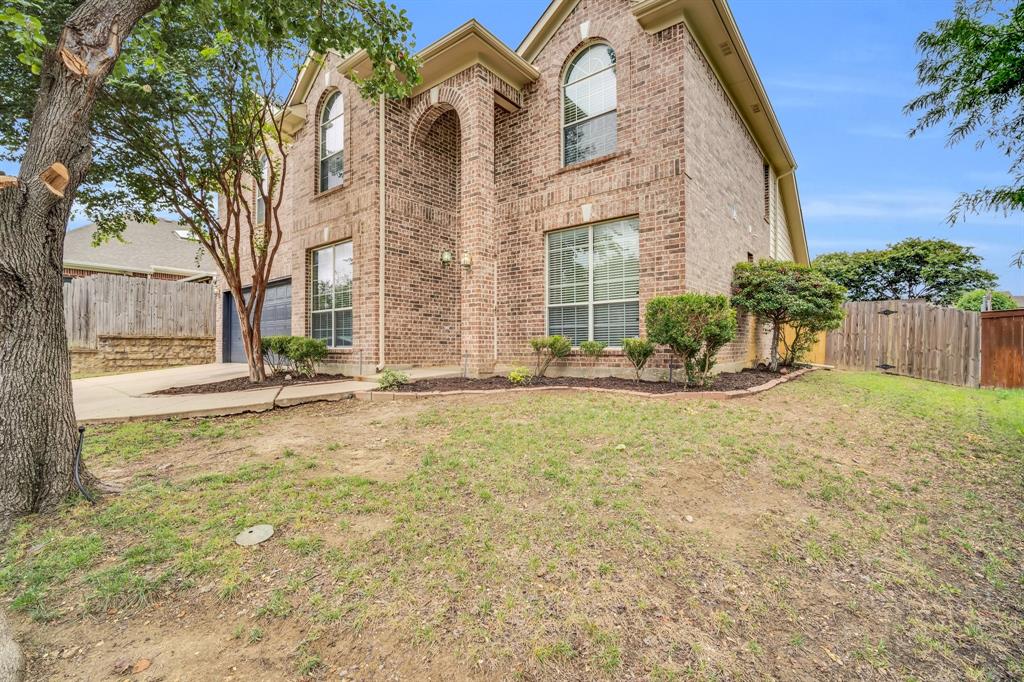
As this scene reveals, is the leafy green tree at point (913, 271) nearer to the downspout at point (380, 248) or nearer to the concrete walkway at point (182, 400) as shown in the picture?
the downspout at point (380, 248)

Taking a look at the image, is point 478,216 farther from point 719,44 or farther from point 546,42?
point 719,44

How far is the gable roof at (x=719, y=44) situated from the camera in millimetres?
6938

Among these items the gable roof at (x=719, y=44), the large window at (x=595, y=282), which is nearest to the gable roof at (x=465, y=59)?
the gable roof at (x=719, y=44)

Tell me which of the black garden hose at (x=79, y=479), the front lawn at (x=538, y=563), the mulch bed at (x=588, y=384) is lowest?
the front lawn at (x=538, y=563)

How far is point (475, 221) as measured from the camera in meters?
7.99

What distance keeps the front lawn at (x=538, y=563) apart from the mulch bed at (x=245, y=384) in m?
3.28

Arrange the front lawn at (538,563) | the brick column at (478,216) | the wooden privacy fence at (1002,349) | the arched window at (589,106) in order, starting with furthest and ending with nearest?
the wooden privacy fence at (1002,349), the brick column at (478,216), the arched window at (589,106), the front lawn at (538,563)

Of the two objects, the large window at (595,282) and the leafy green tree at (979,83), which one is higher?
the leafy green tree at (979,83)

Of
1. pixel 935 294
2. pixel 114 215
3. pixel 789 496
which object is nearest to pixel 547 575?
pixel 789 496

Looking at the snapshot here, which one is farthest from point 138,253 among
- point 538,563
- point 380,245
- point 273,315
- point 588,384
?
point 538,563

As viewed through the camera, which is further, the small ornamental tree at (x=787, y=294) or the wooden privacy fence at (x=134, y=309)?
the wooden privacy fence at (x=134, y=309)

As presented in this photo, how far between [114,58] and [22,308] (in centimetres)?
187

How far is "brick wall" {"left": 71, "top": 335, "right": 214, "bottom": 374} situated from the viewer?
12.1m

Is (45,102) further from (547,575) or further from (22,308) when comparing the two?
(547,575)
